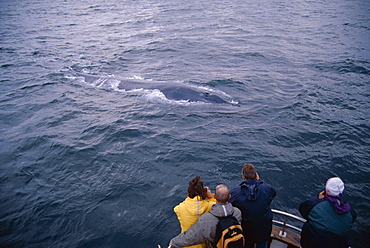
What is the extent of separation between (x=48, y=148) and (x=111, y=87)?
6.91 meters

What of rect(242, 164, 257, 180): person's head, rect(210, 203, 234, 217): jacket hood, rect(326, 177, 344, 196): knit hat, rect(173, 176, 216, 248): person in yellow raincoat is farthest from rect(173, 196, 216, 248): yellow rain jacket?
rect(326, 177, 344, 196): knit hat

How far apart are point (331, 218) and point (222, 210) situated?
6.28 feet

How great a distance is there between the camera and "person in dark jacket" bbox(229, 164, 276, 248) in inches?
200

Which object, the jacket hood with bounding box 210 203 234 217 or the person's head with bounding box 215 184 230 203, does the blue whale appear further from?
the jacket hood with bounding box 210 203 234 217

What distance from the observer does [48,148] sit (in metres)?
11.5

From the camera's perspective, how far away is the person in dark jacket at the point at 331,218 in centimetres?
457

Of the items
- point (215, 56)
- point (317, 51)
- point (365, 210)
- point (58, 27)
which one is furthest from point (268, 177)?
point (58, 27)

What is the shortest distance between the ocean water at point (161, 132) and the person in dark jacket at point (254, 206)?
2.98 metres

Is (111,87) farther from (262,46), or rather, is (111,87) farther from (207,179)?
→ (262,46)

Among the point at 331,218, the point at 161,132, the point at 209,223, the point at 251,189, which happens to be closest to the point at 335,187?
the point at 331,218

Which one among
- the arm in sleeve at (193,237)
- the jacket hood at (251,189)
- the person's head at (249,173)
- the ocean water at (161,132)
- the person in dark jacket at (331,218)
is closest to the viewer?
the person in dark jacket at (331,218)

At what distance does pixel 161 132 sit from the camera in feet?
40.2

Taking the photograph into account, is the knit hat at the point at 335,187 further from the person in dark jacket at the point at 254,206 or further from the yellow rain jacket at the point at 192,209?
the yellow rain jacket at the point at 192,209

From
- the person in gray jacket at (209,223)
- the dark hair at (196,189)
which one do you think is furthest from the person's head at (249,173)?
the dark hair at (196,189)
